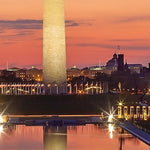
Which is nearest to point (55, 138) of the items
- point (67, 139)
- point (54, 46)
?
point (67, 139)

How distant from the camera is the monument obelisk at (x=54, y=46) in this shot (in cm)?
5859

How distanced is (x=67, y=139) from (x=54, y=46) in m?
28.1

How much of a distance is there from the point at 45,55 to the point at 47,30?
2264mm

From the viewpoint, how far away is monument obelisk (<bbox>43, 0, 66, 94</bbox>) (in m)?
58.6

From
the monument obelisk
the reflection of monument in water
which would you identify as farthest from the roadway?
the monument obelisk

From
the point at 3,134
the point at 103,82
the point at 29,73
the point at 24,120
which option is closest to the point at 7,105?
the point at 24,120

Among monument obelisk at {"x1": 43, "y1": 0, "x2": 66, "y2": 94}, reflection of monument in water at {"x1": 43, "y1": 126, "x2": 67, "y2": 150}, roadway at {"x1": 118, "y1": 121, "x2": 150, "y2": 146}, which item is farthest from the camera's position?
monument obelisk at {"x1": 43, "y1": 0, "x2": 66, "y2": 94}

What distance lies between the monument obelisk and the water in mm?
22141

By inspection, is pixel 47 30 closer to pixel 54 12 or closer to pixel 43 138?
pixel 54 12

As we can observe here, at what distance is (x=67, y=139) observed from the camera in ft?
104

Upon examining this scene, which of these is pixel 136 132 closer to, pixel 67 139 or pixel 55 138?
pixel 67 139

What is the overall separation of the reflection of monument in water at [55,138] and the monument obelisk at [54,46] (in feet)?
73.7

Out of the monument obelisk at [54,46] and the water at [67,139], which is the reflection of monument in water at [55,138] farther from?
the monument obelisk at [54,46]

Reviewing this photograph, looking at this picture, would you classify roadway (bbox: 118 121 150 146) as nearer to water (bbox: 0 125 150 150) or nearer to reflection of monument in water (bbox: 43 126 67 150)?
water (bbox: 0 125 150 150)
